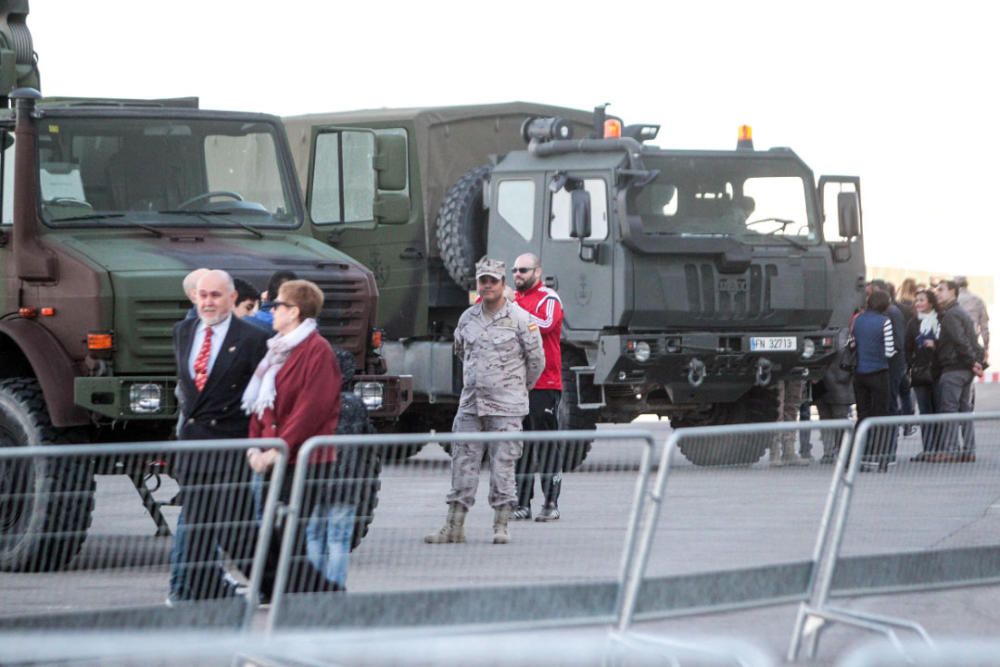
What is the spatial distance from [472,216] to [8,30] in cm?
530

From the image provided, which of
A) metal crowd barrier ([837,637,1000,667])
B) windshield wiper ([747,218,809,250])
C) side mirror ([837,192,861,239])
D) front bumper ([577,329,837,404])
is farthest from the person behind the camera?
side mirror ([837,192,861,239])

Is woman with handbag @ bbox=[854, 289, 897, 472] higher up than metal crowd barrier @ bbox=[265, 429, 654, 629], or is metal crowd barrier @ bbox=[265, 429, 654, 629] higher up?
metal crowd barrier @ bbox=[265, 429, 654, 629]

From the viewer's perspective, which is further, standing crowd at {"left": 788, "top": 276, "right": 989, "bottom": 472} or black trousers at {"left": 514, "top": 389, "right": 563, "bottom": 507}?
standing crowd at {"left": 788, "top": 276, "right": 989, "bottom": 472}

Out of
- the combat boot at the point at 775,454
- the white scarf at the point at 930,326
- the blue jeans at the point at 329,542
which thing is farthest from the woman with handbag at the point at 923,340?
the blue jeans at the point at 329,542

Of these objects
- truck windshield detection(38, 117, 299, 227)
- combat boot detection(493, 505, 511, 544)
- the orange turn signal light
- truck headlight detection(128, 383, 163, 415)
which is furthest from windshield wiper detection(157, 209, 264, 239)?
combat boot detection(493, 505, 511, 544)

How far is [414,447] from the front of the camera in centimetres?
695

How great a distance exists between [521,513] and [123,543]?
126 cm

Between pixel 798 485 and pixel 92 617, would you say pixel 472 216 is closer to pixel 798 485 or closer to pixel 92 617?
pixel 798 485

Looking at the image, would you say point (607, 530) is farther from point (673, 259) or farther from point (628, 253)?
point (673, 259)

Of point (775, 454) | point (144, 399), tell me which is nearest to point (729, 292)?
point (144, 399)

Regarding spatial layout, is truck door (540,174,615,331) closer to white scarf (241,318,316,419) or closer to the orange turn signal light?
the orange turn signal light

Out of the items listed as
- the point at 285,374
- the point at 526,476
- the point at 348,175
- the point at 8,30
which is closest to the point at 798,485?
the point at 526,476

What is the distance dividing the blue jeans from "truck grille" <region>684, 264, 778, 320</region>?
1125 cm

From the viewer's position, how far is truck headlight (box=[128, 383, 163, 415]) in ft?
36.4
